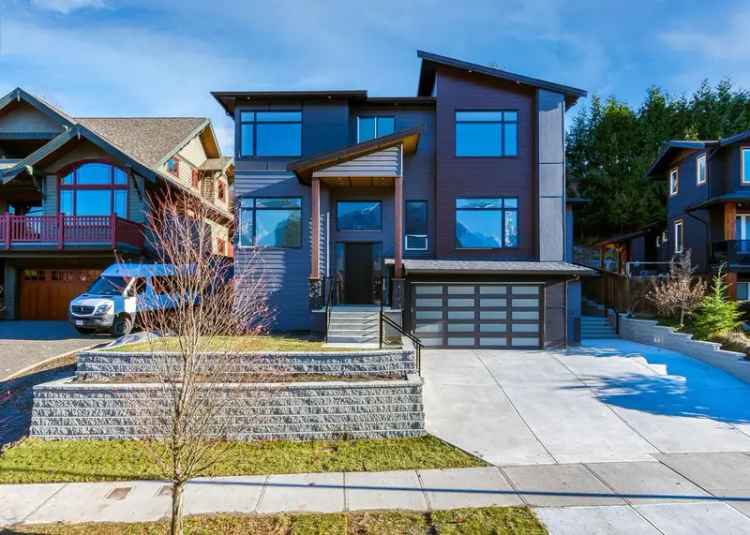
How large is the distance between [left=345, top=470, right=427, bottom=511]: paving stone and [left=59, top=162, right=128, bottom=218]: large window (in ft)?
51.1

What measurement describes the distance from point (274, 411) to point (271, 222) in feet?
26.6

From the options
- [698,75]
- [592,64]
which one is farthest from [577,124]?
[592,64]

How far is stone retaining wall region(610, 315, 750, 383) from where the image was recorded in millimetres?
10789

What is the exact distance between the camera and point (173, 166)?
1836cm

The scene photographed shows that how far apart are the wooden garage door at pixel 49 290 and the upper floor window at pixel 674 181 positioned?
2810 cm

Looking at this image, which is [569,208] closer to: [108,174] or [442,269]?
[442,269]

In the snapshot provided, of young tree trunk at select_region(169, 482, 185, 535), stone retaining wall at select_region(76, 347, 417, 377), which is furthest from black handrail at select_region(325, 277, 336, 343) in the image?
young tree trunk at select_region(169, 482, 185, 535)

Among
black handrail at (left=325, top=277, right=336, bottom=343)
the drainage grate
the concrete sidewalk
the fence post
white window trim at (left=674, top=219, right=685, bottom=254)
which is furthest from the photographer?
white window trim at (left=674, top=219, right=685, bottom=254)

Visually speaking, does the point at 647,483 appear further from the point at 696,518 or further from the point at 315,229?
the point at 315,229

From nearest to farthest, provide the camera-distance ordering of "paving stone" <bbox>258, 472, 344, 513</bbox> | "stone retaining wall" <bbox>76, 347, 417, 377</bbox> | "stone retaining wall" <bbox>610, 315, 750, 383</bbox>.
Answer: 1. "paving stone" <bbox>258, 472, 344, 513</bbox>
2. "stone retaining wall" <bbox>76, 347, 417, 377</bbox>
3. "stone retaining wall" <bbox>610, 315, 750, 383</bbox>

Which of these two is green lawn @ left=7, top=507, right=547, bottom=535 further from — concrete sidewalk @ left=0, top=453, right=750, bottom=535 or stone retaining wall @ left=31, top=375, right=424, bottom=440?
stone retaining wall @ left=31, top=375, right=424, bottom=440

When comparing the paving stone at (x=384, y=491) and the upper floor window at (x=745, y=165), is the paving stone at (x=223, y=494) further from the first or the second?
the upper floor window at (x=745, y=165)

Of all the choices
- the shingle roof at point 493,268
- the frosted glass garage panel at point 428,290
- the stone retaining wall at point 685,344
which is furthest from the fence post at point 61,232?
the stone retaining wall at point 685,344

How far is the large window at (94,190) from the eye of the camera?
16734 mm
